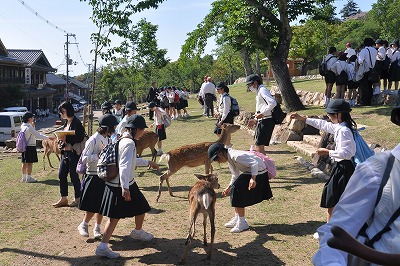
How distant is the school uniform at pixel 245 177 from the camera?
6.07 meters

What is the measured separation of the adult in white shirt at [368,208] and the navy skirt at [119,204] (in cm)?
400

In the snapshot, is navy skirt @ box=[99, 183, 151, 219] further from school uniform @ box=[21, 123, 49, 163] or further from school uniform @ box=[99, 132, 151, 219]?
school uniform @ box=[21, 123, 49, 163]

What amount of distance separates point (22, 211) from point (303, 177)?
5.70 metres

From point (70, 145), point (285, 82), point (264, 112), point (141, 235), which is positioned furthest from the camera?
point (285, 82)

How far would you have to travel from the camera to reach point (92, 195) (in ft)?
21.0

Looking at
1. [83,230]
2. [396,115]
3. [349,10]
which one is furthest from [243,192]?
[349,10]

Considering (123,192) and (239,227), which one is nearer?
(123,192)

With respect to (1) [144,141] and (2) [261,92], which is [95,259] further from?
(1) [144,141]

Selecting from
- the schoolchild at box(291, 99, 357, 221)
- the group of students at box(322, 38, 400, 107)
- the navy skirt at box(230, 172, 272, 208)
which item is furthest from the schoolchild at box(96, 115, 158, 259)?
the group of students at box(322, 38, 400, 107)

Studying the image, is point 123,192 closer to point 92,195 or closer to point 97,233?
point 92,195

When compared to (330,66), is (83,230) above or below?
below

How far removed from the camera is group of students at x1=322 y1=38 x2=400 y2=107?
13.2 meters

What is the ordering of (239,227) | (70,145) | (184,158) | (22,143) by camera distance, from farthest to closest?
(22,143) < (184,158) < (70,145) < (239,227)

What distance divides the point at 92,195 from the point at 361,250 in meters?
5.33
